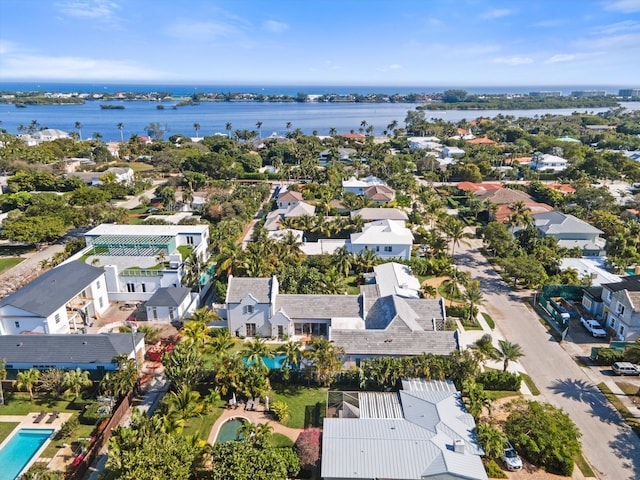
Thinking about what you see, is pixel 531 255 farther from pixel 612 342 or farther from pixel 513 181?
pixel 513 181

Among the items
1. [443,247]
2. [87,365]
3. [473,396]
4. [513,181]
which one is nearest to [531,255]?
[443,247]

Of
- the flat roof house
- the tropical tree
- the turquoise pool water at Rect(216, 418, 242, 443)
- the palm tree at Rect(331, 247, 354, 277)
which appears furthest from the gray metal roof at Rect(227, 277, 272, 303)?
the flat roof house

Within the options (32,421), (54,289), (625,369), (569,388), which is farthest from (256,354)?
(625,369)

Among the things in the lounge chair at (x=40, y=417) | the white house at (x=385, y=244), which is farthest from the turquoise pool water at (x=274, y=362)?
the white house at (x=385, y=244)

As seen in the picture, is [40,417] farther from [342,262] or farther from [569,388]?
[569,388]

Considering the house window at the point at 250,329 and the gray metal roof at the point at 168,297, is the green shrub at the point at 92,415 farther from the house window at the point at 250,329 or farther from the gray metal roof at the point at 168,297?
the house window at the point at 250,329

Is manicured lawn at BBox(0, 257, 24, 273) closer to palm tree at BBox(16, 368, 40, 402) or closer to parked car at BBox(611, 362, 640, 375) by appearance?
palm tree at BBox(16, 368, 40, 402)
